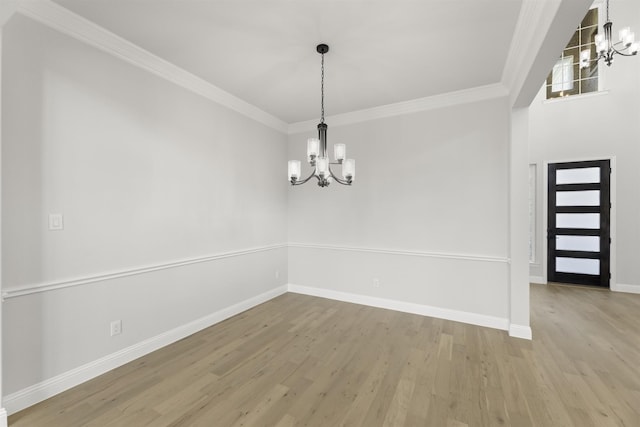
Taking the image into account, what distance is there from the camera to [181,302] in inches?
119

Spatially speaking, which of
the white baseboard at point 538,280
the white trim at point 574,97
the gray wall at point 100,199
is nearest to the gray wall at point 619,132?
the white trim at point 574,97

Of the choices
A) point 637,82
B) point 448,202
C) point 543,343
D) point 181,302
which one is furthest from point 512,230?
point 637,82

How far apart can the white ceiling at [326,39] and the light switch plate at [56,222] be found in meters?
1.58

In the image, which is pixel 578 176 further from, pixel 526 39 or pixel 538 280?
pixel 526 39

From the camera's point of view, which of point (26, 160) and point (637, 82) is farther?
point (637, 82)

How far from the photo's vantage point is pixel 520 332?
9.99 feet

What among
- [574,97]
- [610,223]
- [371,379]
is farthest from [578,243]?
[371,379]

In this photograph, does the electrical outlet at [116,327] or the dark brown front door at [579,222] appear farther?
the dark brown front door at [579,222]

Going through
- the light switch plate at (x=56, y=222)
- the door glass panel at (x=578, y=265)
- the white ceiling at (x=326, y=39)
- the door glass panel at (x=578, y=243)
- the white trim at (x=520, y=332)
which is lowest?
the white trim at (x=520, y=332)

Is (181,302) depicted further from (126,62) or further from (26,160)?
(126,62)

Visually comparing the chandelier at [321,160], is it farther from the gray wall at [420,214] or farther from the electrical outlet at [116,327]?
the electrical outlet at [116,327]

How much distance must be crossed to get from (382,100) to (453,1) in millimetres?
1750

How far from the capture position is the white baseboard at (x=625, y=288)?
4.61 m

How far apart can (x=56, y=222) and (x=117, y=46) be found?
5.22 ft
